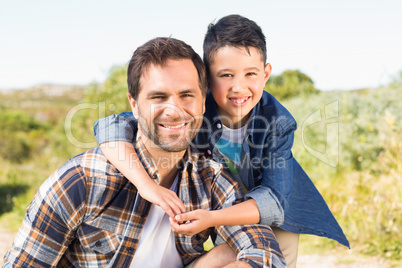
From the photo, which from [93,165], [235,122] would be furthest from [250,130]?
[93,165]

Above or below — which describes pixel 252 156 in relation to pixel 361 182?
Result: above

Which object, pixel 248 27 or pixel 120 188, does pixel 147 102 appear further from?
pixel 248 27

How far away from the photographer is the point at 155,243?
2355mm

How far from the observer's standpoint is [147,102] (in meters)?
2.35

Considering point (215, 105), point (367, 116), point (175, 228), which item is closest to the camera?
point (175, 228)

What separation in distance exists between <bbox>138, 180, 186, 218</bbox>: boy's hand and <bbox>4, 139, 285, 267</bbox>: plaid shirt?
15cm

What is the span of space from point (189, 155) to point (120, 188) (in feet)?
1.54

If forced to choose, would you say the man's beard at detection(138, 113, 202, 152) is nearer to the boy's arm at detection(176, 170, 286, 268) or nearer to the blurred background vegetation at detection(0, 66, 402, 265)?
the boy's arm at detection(176, 170, 286, 268)

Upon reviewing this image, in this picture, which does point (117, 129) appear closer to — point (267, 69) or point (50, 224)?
point (50, 224)

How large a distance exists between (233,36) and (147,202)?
1272mm

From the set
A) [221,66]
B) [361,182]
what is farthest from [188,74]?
[361,182]

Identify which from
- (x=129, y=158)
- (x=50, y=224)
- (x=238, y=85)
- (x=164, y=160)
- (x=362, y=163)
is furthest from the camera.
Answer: (x=362, y=163)

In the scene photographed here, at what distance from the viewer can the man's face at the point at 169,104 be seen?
2312 mm

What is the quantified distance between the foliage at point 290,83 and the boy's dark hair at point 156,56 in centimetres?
1011
